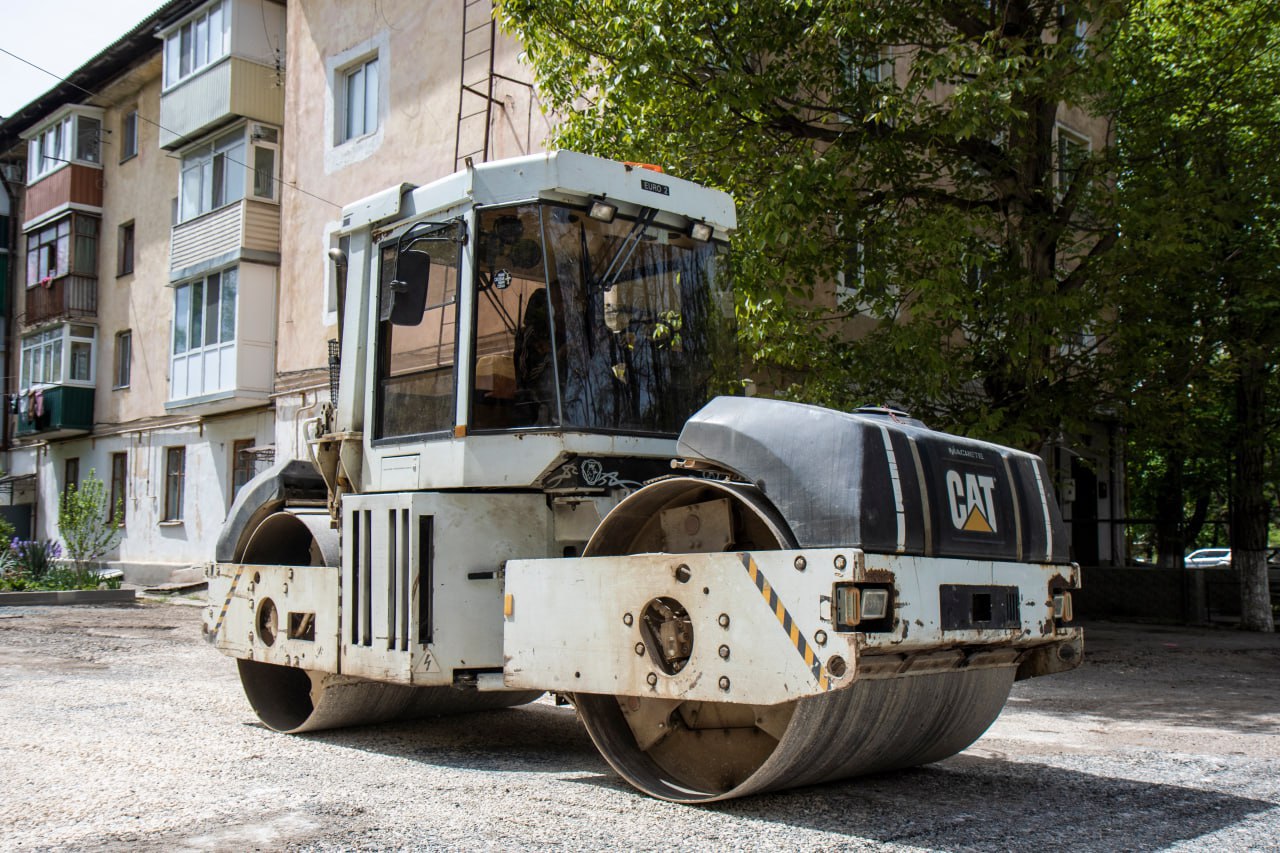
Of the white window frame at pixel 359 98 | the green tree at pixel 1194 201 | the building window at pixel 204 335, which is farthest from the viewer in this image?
the building window at pixel 204 335

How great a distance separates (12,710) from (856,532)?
6242mm

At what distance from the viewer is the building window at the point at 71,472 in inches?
1145

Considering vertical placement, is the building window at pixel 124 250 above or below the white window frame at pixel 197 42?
below

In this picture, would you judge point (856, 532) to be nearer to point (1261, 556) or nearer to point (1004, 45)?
point (1004, 45)

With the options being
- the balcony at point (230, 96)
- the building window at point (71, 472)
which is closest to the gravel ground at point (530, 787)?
the balcony at point (230, 96)

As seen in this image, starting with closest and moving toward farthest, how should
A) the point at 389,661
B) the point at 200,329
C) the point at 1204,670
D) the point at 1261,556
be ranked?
the point at 389,661
the point at 1204,670
the point at 1261,556
the point at 200,329

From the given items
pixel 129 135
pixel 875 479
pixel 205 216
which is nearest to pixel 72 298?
pixel 129 135

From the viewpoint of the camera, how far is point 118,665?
1106cm

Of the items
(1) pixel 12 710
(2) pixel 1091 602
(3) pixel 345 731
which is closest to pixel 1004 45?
(3) pixel 345 731

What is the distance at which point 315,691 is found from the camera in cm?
700

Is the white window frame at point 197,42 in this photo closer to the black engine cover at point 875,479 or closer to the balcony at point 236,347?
the balcony at point 236,347

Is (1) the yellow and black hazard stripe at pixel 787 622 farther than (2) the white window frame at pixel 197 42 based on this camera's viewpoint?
No

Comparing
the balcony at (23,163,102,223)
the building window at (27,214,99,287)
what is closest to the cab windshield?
the building window at (27,214,99,287)

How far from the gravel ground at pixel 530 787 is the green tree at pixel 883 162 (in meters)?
3.24
